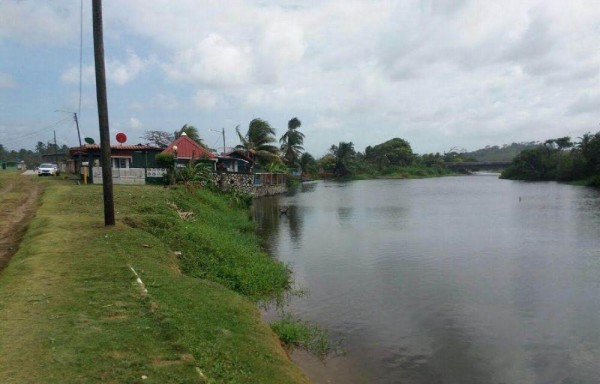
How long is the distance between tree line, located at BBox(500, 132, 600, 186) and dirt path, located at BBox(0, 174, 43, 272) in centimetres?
7848

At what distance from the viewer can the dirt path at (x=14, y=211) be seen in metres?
14.4

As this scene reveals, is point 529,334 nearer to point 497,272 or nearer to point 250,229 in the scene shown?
point 497,272

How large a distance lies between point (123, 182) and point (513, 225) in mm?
30134

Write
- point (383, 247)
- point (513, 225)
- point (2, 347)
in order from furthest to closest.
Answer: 1. point (513, 225)
2. point (383, 247)
3. point (2, 347)

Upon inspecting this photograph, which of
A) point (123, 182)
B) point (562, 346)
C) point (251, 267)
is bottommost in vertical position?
point (562, 346)

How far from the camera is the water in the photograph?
34.8ft

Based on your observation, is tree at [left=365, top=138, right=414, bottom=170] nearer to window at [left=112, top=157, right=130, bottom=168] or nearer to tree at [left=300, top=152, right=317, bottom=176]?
tree at [left=300, top=152, right=317, bottom=176]

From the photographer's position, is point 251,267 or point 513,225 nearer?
point 251,267

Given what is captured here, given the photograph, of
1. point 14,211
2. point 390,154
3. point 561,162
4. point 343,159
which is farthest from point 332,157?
point 14,211

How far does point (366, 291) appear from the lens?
16.3 metres

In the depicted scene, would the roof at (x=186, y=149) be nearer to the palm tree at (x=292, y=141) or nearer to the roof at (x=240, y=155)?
the roof at (x=240, y=155)

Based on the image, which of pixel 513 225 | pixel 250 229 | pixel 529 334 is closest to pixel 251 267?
pixel 529 334

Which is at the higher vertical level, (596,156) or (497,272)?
(596,156)

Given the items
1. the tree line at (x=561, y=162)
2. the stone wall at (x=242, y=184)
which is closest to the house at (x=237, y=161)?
the stone wall at (x=242, y=184)
